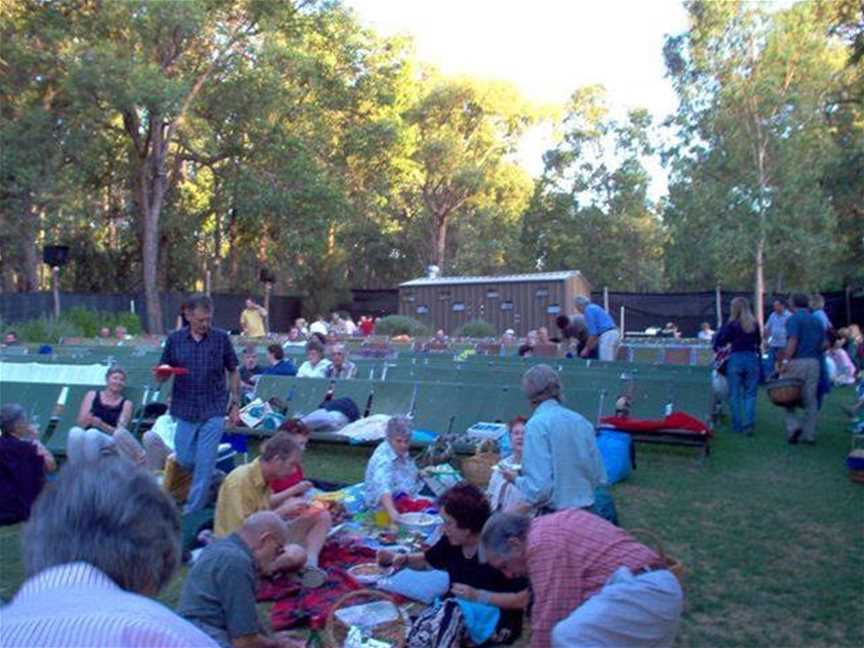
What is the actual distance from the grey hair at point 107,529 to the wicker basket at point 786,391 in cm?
962

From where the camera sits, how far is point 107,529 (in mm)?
1516

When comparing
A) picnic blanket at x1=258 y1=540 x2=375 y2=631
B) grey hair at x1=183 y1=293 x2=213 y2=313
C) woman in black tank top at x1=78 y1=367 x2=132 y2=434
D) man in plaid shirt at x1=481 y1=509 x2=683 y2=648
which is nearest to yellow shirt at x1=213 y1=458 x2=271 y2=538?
picnic blanket at x1=258 y1=540 x2=375 y2=631

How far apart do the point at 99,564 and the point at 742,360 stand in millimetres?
10381

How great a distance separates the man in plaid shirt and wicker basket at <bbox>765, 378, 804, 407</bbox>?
725 centimetres

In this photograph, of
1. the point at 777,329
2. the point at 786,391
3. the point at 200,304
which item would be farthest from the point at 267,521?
the point at 777,329

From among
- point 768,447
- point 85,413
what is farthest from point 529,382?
point 768,447

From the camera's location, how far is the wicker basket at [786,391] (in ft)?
33.5

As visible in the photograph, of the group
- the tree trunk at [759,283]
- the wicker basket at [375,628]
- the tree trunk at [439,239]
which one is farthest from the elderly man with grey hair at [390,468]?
the tree trunk at [439,239]

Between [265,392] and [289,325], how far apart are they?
29.4 metres

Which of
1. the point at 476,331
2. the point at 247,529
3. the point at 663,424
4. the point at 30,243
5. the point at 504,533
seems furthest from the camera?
the point at 30,243

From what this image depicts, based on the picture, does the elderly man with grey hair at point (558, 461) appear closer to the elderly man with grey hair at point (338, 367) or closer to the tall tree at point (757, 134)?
the elderly man with grey hair at point (338, 367)

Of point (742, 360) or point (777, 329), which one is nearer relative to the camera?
point (742, 360)

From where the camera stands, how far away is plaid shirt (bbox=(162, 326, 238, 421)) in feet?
22.6

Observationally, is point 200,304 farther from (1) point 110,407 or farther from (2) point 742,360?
(2) point 742,360
